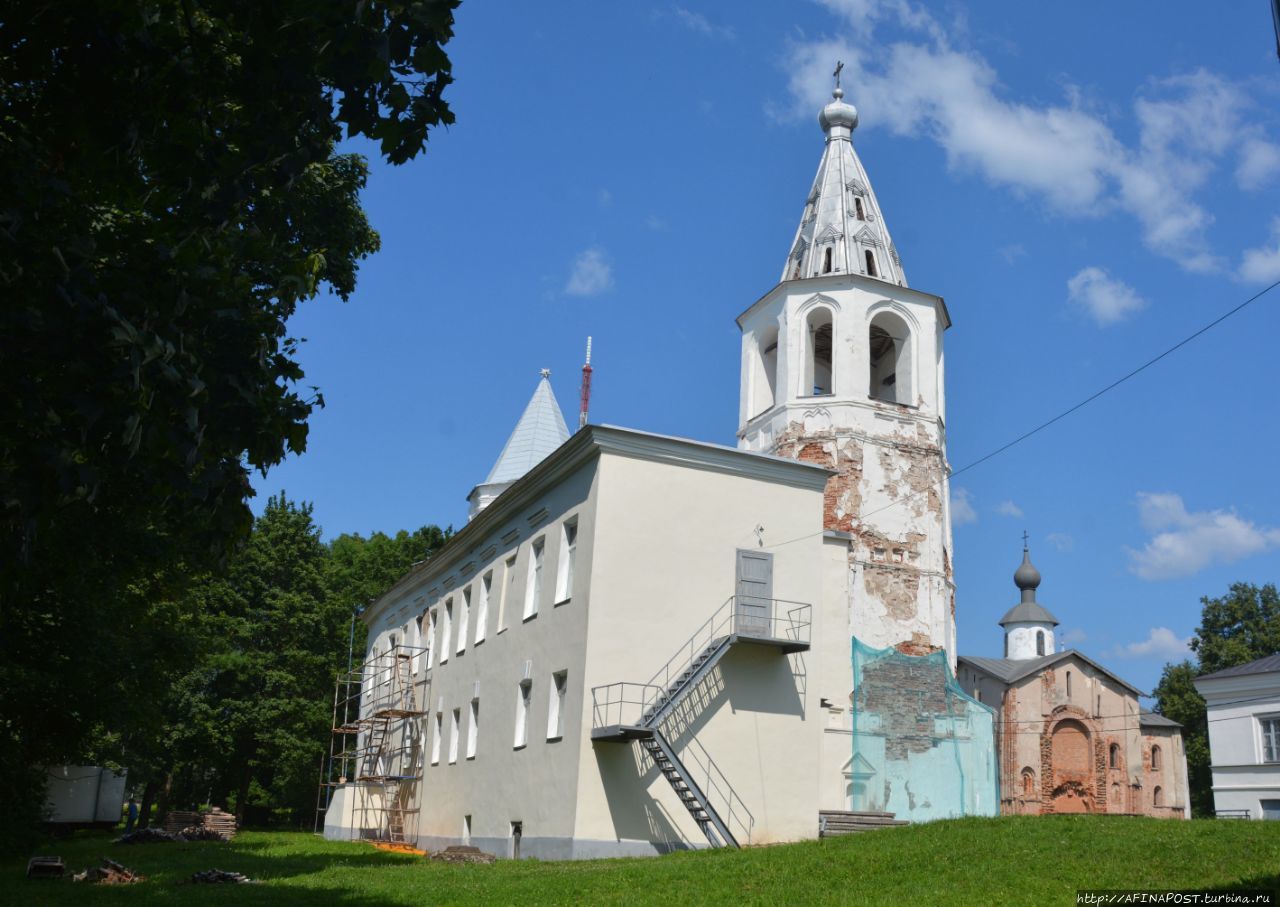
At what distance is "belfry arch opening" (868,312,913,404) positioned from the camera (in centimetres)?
3250

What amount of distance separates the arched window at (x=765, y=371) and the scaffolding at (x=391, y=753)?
1256 cm

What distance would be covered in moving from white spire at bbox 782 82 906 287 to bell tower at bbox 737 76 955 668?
5 cm

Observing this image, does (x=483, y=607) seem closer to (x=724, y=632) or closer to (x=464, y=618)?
(x=464, y=618)

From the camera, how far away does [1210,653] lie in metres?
63.2

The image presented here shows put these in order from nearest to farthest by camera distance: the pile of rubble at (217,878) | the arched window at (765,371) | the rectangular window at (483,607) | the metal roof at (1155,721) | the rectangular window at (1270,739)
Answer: the pile of rubble at (217,878) → the rectangular window at (483,607) → the arched window at (765,371) → the rectangular window at (1270,739) → the metal roof at (1155,721)

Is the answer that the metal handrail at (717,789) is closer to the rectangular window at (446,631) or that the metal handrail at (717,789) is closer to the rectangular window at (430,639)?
the rectangular window at (446,631)

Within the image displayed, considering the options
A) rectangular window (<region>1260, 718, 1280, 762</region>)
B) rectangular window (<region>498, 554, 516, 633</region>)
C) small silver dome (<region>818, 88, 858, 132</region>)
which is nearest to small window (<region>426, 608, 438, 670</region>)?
rectangular window (<region>498, 554, 516, 633</region>)

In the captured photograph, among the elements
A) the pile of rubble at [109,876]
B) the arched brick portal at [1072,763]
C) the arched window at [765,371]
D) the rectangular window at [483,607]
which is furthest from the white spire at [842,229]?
the arched brick portal at [1072,763]

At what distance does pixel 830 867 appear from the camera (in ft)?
46.8

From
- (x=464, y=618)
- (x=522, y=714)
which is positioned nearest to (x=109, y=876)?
(x=522, y=714)

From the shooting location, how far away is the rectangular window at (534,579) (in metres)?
23.9

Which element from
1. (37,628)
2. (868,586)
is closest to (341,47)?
(37,628)

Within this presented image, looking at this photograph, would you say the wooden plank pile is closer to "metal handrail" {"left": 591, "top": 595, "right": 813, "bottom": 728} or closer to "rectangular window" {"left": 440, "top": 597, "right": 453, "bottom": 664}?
"rectangular window" {"left": 440, "top": 597, "right": 453, "bottom": 664}

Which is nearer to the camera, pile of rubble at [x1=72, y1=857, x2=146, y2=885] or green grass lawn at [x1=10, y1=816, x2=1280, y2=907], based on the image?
green grass lawn at [x1=10, y1=816, x2=1280, y2=907]
